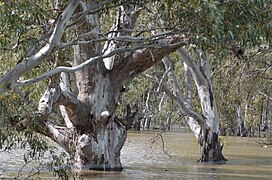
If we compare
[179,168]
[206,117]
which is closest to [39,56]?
[179,168]

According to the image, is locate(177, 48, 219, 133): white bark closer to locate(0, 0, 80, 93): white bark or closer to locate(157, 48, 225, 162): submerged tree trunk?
locate(157, 48, 225, 162): submerged tree trunk

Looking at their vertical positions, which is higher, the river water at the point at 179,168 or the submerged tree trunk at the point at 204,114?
the submerged tree trunk at the point at 204,114

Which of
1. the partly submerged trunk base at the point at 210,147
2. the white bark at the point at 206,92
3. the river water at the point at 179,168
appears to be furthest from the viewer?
the white bark at the point at 206,92

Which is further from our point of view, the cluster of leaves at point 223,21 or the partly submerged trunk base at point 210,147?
the partly submerged trunk base at point 210,147

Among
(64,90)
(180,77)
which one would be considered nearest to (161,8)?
(64,90)

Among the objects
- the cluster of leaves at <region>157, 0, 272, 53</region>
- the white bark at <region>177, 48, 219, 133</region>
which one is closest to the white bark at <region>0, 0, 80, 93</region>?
the cluster of leaves at <region>157, 0, 272, 53</region>

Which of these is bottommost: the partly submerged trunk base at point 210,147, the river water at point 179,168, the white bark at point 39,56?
the river water at point 179,168

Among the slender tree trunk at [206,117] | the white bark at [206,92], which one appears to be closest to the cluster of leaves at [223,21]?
the slender tree trunk at [206,117]

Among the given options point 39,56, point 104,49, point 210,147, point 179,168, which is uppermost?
point 104,49

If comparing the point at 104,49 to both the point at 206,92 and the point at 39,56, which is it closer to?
the point at 39,56

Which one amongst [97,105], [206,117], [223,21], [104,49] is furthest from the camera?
[206,117]

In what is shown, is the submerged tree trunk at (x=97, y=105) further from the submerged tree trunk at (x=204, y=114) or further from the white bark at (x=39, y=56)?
the white bark at (x=39, y=56)

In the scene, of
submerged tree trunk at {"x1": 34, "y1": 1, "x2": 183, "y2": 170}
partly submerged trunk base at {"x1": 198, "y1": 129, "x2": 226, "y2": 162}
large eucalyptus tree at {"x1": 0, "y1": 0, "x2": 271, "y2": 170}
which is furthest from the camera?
partly submerged trunk base at {"x1": 198, "y1": 129, "x2": 226, "y2": 162}

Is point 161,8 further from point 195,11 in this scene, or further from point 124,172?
point 124,172
